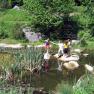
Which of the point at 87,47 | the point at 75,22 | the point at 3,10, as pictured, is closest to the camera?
the point at 87,47

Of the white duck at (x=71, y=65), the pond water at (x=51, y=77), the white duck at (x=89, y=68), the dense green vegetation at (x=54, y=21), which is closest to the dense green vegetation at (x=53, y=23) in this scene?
the dense green vegetation at (x=54, y=21)

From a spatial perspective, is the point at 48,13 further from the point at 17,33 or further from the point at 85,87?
the point at 85,87

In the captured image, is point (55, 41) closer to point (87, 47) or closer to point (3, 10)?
point (87, 47)

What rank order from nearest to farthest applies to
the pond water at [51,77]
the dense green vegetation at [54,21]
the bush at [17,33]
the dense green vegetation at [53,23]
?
1. the pond water at [51,77]
2. the bush at [17,33]
3. the dense green vegetation at [53,23]
4. the dense green vegetation at [54,21]

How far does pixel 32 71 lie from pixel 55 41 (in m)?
12.0

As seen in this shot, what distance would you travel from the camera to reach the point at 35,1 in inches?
1527

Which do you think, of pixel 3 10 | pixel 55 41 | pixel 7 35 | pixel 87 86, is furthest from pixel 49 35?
pixel 87 86

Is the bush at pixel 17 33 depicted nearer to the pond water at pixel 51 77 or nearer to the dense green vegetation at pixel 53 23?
the dense green vegetation at pixel 53 23

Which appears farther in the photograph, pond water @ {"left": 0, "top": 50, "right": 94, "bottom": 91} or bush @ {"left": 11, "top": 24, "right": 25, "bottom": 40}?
bush @ {"left": 11, "top": 24, "right": 25, "bottom": 40}

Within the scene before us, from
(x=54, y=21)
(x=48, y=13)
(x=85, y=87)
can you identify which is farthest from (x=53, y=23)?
(x=85, y=87)

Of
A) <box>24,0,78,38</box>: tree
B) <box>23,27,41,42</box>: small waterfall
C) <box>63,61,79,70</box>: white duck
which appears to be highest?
<box>24,0,78,38</box>: tree

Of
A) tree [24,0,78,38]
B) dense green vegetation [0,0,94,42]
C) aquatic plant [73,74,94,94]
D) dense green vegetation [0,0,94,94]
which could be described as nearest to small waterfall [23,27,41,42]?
dense green vegetation [0,0,94,94]

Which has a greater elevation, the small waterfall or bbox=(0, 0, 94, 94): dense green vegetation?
Result: bbox=(0, 0, 94, 94): dense green vegetation

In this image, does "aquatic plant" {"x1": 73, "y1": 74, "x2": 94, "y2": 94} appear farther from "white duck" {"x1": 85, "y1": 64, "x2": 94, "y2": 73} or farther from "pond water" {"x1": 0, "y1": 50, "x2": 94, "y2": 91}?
"white duck" {"x1": 85, "y1": 64, "x2": 94, "y2": 73}
